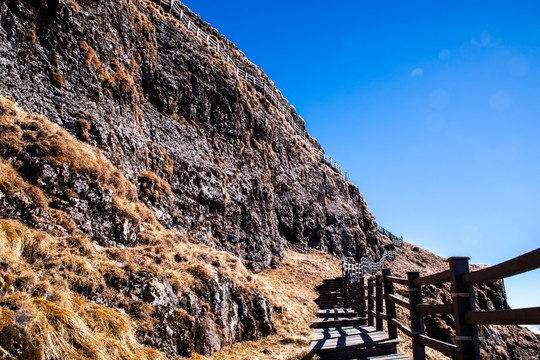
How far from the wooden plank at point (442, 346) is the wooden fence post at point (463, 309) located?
184 millimetres

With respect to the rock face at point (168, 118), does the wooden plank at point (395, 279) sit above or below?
below

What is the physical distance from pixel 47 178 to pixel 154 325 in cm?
609

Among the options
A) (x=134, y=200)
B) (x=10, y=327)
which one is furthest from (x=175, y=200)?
(x=10, y=327)

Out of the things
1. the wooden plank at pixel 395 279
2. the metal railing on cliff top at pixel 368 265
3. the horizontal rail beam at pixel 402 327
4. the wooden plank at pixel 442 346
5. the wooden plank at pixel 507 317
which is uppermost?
the metal railing on cliff top at pixel 368 265

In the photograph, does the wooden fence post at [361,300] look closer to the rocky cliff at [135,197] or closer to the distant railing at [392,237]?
the rocky cliff at [135,197]

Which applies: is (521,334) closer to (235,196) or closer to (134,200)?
(235,196)

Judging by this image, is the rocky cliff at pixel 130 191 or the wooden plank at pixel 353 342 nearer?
the rocky cliff at pixel 130 191

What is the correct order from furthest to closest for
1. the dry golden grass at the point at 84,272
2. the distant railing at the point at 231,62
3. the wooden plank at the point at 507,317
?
the distant railing at the point at 231,62
the dry golden grass at the point at 84,272
the wooden plank at the point at 507,317

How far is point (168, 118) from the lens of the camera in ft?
71.4

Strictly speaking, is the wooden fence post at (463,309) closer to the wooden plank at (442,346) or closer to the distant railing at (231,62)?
the wooden plank at (442,346)

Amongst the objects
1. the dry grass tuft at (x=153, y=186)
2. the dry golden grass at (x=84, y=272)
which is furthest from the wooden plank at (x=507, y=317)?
the dry grass tuft at (x=153, y=186)

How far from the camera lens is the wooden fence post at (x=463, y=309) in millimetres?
4047

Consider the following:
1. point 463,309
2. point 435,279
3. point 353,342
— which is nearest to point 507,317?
point 463,309

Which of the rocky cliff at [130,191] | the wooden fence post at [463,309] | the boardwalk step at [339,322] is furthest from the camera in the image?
the boardwalk step at [339,322]
